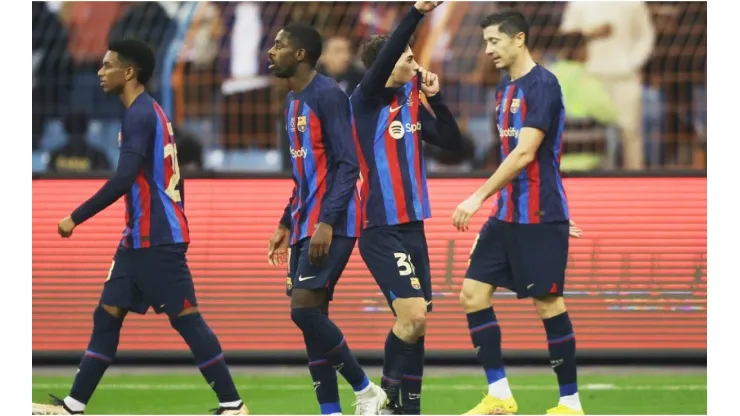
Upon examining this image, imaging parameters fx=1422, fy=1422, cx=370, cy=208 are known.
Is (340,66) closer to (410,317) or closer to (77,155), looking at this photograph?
(77,155)

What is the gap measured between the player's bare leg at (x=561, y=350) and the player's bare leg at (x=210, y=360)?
1.65 m

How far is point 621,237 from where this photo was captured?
390 inches

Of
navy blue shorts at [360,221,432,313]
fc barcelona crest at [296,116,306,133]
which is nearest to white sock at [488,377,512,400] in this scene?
navy blue shorts at [360,221,432,313]

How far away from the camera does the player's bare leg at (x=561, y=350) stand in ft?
24.4

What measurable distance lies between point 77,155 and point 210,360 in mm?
4846

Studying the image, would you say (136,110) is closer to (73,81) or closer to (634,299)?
(634,299)

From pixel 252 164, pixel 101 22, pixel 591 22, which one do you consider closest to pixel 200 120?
pixel 252 164

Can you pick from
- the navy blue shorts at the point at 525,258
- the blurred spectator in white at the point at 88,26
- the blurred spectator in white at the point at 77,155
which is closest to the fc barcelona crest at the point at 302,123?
the navy blue shorts at the point at 525,258

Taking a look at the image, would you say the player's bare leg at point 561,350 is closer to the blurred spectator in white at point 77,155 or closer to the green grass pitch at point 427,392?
the green grass pitch at point 427,392

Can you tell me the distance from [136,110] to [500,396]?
7.99 feet

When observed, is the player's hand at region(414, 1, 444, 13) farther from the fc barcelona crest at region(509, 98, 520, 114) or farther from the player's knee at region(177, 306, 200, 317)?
the player's knee at region(177, 306, 200, 317)

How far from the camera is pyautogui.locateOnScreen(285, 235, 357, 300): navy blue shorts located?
272 inches

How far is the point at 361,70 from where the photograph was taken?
1123cm

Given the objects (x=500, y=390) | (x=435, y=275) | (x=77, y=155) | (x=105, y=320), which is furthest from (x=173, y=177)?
(x=77, y=155)
